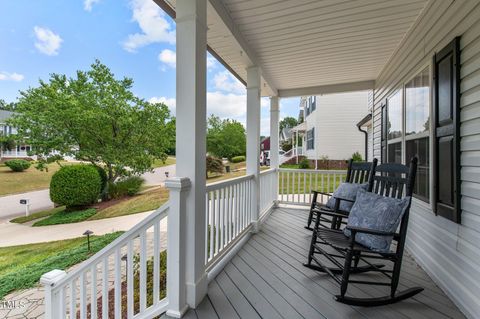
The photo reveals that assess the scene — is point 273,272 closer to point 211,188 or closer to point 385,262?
point 211,188

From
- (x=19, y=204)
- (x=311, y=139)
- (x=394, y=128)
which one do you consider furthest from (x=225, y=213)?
(x=311, y=139)

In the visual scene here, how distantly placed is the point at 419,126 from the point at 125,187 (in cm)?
976

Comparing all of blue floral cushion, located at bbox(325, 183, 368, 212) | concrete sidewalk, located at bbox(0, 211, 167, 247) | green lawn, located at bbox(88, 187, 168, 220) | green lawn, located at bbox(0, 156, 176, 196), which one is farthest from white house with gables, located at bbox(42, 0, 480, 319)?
green lawn, located at bbox(0, 156, 176, 196)

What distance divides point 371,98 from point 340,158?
693cm

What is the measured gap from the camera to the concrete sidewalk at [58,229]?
578 cm

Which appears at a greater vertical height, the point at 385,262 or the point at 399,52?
the point at 399,52

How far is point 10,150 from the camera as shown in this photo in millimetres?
8352

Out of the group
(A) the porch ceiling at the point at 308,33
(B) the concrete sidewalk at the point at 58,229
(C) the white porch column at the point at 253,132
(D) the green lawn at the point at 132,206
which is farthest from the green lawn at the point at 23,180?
(A) the porch ceiling at the point at 308,33

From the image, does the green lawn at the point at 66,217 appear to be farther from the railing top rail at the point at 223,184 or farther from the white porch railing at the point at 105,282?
the white porch railing at the point at 105,282

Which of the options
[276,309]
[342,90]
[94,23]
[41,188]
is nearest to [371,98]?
[342,90]

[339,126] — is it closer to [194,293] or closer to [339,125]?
[339,125]

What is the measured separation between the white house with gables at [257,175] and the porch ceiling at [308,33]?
2 centimetres

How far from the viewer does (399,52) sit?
3.27 metres

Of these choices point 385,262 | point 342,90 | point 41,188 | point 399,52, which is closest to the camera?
point 385,262
